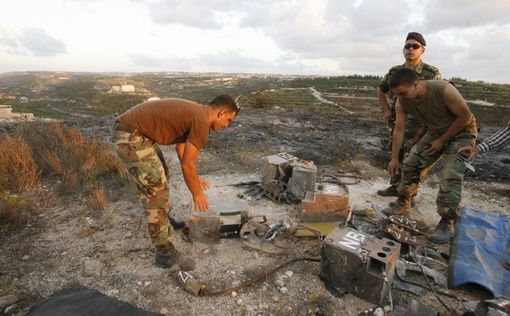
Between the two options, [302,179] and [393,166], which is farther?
[302,179]

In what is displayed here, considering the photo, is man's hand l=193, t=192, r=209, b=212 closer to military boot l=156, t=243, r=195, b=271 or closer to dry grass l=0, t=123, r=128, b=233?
military boot l=156, t=243, r=195, b=271

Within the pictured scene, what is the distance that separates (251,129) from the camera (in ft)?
30.8

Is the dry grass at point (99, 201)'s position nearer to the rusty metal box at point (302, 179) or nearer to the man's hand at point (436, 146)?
the rusty metal box at point (302, 179)

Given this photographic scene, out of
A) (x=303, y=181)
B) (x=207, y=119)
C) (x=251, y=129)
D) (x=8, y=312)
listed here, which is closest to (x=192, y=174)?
(x=207, y=119)

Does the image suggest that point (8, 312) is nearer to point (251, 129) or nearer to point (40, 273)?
point (40, 273)

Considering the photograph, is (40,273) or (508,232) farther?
(508,232)

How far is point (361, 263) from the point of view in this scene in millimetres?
2482

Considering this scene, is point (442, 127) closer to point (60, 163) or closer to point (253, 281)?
point (253, 281)

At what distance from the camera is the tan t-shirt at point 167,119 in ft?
8.48

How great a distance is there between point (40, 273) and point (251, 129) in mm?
6981

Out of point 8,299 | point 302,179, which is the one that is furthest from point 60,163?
point 302,179

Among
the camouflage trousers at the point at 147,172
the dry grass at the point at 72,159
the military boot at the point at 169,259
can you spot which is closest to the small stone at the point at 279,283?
the military boot at the point at 169,259

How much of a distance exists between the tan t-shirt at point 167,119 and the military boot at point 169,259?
100 centimetres

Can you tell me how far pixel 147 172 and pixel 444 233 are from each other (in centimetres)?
318
